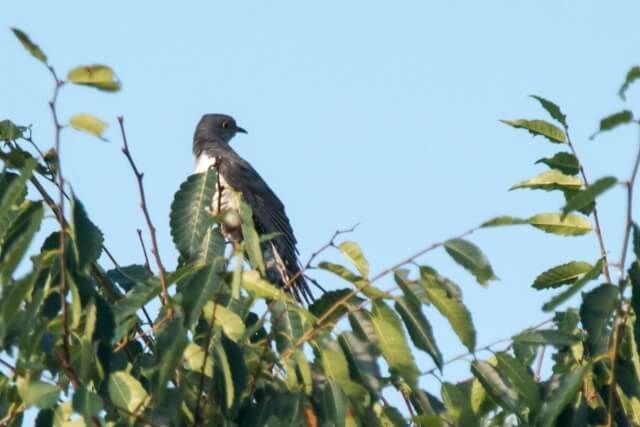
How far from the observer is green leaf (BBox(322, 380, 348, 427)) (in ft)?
11.6

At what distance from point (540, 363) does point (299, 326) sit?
3.85 ft

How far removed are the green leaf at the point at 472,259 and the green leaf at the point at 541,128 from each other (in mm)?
803

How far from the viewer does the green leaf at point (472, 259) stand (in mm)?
3645


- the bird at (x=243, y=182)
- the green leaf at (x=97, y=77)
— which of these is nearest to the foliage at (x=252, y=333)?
the green leaf at (x=97, y=77)

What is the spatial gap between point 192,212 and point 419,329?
2.60 feet

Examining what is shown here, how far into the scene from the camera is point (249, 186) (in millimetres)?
11852

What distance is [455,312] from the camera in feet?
12.1

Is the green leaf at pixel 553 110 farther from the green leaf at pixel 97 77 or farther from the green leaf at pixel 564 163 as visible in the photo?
the green leaf at pixel 97 77

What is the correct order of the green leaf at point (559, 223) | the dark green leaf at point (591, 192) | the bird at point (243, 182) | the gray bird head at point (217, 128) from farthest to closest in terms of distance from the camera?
the gray bird head at point (217, 128)
the bird at point (243, 182)
the green leaf at point (559, 223)
the dark green leaf at point (591, 192)

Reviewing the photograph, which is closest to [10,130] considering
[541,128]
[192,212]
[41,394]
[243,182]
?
[192,212]

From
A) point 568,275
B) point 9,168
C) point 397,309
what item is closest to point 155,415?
point 397,309

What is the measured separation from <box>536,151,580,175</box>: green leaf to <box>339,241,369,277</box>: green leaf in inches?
28.3

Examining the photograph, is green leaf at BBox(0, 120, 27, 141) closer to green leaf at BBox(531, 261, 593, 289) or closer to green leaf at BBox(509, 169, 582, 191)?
green leaf at BBox(509, 169, 582, 191)

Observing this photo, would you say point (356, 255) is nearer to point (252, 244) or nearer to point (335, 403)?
point (252, 244)
